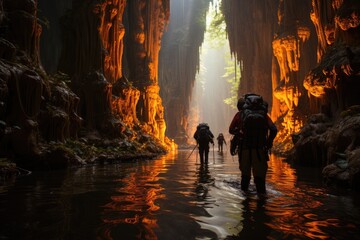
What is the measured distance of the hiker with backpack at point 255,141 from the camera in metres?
5.36

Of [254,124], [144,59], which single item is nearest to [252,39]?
[144,59]

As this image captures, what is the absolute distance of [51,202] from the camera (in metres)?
4.40

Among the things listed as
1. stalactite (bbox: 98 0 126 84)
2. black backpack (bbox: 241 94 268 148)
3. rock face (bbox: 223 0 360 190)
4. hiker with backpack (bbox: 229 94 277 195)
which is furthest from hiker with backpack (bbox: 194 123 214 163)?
stalactite (bbox: 98 0 126 84)

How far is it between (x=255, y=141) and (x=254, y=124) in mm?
307

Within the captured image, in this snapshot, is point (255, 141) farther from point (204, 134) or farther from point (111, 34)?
point (111, 34)

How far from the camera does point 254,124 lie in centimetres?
535

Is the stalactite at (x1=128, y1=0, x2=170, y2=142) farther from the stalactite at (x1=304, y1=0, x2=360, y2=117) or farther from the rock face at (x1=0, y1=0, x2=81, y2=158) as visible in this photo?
the stalactite at (x1=304, y1=0, x2=360, y2=117)

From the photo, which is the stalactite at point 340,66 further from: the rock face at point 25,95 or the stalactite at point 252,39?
the stalactite at point 252,39

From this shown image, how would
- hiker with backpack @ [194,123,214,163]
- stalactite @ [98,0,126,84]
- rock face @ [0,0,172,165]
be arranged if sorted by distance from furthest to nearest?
1. stalactite @ [98,0,126,84]
2. hiker with backpack @ [194,123,214,163]
3. rock face @ [0,0,172,165]

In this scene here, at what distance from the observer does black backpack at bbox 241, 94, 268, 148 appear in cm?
536

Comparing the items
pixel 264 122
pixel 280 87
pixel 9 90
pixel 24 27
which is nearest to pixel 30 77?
pixel 9 90

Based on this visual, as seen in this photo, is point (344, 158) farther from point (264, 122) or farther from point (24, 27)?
point (24, 27)

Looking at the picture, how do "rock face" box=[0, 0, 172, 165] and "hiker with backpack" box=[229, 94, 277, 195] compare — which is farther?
"rock face" box=[0, 0, 172, 165]

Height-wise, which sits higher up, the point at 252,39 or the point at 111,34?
the point at 252,39
